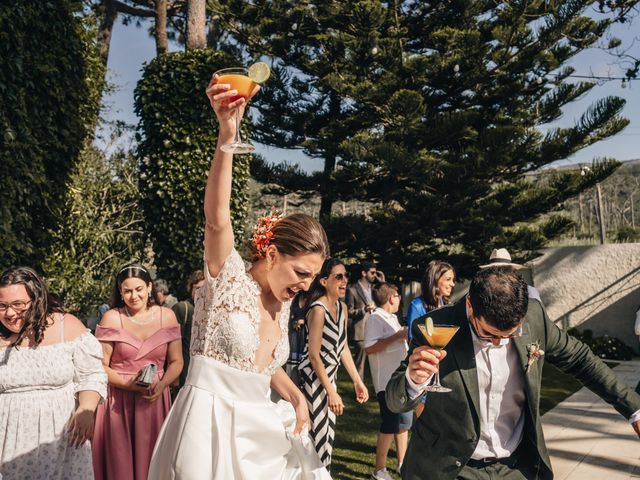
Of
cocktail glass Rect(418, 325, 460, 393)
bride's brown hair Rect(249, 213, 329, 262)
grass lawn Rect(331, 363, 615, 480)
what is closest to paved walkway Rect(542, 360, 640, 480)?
grass lawn Rect(331, 363, 615, 480)

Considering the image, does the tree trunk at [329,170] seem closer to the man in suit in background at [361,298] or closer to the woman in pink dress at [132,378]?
the man in suit in background at [361,298]

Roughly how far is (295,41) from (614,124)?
280 inches

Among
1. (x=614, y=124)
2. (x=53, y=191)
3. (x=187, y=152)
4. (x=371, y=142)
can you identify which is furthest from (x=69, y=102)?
(x=614, y=124)

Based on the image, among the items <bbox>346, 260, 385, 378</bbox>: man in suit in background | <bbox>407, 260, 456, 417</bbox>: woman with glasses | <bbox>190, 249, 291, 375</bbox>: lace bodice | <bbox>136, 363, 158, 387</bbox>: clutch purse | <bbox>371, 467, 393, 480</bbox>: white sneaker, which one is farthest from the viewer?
<bbox>346, 260, 385, 378</bbox>: man in suit in background

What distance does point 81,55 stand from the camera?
237 inches

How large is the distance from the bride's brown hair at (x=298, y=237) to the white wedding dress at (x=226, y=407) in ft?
0.65

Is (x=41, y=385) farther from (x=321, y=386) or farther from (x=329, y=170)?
Answer: (x=329, y=170)

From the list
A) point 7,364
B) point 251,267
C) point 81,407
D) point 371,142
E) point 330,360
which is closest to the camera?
point 251,267

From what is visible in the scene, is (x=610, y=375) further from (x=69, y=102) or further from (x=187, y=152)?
(x=187, y=152)

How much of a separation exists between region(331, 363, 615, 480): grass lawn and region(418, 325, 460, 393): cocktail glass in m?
3.09

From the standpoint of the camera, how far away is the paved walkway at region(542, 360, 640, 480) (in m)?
5.17

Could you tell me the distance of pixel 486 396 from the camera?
251cm

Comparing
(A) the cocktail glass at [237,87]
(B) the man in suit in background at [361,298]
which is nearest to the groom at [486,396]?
(A) the cocktail glass at [237,87]

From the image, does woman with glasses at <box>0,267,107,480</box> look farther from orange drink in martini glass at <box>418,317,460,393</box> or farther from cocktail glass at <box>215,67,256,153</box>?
orange drink in martini glass at <box>418,317,460,393</box>
